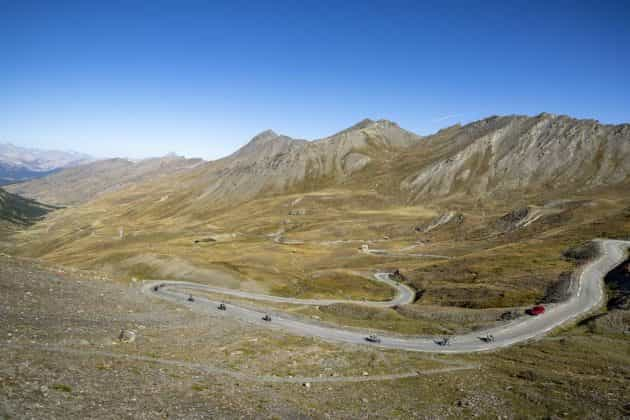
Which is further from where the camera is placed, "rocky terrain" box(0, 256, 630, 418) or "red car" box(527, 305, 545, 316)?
"red car" box(527, 305, 545, 316)

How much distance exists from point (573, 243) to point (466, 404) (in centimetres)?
9691

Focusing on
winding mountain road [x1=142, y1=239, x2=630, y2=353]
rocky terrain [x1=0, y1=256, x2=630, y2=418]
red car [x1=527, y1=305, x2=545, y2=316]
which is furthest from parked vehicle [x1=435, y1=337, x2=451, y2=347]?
red car [x1=527, y1=305, x2=545, y2=316]

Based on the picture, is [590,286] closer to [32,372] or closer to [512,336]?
[512,336]

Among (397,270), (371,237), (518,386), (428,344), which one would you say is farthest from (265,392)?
(371,237)

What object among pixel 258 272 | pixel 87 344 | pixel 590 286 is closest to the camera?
pixel 87 344

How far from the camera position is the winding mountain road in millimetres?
50188

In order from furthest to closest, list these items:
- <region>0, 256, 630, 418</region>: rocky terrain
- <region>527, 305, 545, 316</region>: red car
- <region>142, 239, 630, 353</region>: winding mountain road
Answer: <region>527, 305, 545, 316</region>: red car < <region>142, 239, 630, 353</region>: winding mountain road < <region>0, 256, 630, 418</region>: rocky terrain

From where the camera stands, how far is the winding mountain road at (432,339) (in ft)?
165

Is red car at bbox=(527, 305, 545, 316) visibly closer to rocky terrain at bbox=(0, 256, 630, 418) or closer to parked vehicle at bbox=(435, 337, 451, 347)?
rocky terrain at bbox=(0, 256, 630, 418)

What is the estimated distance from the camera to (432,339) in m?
52.9

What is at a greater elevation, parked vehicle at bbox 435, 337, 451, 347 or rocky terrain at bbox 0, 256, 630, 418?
rocky terrain at bbox 0, 256, 630, 418

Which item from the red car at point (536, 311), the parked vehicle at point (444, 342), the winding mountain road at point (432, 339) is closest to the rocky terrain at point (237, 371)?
the winding mountain road at point (432, 339)

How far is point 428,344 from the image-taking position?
5056 cm

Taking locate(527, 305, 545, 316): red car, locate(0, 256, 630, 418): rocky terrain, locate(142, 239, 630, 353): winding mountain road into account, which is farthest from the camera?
locate(527, 305, 545, 316): red car
